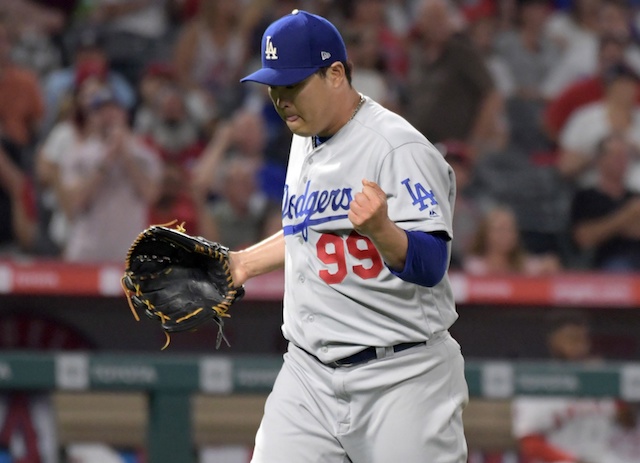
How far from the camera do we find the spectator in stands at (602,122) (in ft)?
20.9

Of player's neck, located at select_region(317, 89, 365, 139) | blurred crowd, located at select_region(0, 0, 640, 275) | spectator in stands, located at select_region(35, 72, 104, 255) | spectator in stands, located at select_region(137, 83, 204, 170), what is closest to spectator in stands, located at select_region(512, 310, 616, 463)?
blurred crowd, located at select_region(0, 0, 640, 275)

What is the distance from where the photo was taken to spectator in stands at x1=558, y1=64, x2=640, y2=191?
637cm

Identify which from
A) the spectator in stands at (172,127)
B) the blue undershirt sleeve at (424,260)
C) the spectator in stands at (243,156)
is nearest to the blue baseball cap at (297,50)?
the blue undershirt sleeve at (424,260)

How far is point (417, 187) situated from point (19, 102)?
13.4 ft

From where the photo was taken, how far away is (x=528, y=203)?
627 centimetres

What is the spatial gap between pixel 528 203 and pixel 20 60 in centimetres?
301

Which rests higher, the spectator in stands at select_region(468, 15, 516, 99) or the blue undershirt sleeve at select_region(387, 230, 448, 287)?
the spectator in stands at select_region(468, 15, 516, 99)

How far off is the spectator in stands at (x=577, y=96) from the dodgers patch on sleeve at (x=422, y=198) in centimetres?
435

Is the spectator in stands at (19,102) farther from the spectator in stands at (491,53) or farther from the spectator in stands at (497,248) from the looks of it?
the spectator in stands at (491,53)

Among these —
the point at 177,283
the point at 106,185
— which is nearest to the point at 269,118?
the point at 106,185

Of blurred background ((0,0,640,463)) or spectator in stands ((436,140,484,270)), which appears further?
spectator in stands ((436,140,484,270))

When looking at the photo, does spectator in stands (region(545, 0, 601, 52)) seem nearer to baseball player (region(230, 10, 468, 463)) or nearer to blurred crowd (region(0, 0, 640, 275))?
blurred crowd (region(0, 0, 640, 275))

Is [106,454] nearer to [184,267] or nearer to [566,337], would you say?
[184,267]

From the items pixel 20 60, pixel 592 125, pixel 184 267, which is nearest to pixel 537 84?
pixel 592 125
